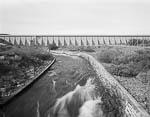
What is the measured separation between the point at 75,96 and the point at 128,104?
16.0 feet

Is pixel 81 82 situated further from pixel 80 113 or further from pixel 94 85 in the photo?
pixel 80 113

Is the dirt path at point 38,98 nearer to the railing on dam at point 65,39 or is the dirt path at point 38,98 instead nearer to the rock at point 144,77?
the rock at point 144,77

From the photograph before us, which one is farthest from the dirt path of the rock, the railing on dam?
the railing on dam

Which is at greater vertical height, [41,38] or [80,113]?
[41,38]

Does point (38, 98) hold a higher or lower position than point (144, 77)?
lower

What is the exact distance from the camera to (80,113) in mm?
7398

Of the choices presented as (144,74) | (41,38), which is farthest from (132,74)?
(41,38)

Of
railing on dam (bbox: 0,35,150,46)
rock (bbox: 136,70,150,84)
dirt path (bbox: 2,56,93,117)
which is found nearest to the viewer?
dirt path (bbox: 2,56,93,117)

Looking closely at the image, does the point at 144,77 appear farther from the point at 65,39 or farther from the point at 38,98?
the point at 65,39

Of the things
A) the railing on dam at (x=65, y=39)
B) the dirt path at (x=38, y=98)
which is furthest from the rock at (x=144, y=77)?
the railing on dam at (x=65, y=39)

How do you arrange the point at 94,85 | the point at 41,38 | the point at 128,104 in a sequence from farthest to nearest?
the point at 41,38
the point at 94,85
the point at 128,104

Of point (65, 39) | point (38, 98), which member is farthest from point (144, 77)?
point (65, 39)

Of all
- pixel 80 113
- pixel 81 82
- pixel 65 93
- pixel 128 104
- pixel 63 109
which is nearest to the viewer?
pixel 128 104

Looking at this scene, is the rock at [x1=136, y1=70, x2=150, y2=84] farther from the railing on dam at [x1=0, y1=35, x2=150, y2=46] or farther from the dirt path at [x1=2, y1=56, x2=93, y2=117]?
the railing on dam at [x1=0, y1=35, x2=150, y2=46]
